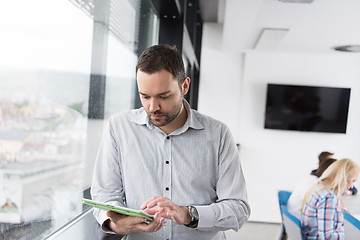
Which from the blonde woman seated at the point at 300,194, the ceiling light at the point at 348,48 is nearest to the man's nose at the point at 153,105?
the blonde woman seated at the point at 300,194

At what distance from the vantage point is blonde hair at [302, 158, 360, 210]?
10.8ft

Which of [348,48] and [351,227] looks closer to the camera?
[351,227]

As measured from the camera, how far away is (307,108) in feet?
21.8

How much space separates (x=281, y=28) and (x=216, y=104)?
2290 millimetres

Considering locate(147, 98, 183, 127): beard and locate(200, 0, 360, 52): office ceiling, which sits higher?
locate(200, 0, 360, 52): office ceiling

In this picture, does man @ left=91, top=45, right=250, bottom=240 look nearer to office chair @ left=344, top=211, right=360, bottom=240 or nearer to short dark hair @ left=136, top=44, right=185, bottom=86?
short dark hair @ left=136, top=44, right=185, bottom=86

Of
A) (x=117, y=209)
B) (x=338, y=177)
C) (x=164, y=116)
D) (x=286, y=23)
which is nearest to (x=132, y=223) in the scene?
(x=117, y=209)

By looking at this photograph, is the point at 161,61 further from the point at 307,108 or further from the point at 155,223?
the point at 307,108

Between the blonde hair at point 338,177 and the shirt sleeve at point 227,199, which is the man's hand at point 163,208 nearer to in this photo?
the shirt sleeve at point 227,199

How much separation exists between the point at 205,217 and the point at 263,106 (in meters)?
5.60

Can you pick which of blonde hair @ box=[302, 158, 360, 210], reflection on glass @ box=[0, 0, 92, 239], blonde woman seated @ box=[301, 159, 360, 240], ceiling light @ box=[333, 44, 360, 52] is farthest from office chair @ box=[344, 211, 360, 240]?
ceiling light @ box=[333, 44, 360, 52]

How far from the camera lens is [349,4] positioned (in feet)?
12.5

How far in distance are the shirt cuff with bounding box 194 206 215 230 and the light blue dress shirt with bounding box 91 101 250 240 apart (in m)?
0.04

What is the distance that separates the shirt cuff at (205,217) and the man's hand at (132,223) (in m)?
0.16
